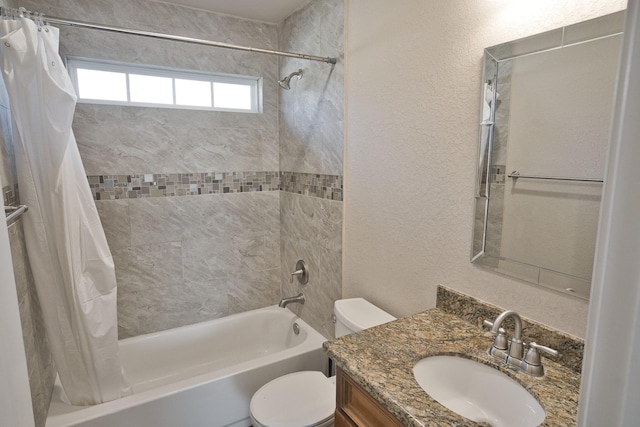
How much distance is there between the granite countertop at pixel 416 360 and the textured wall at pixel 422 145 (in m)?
0.16

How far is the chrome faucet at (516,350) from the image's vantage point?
3.32 ft

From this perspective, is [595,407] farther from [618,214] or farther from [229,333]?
[229,333]

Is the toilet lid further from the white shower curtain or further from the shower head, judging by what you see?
the shower head

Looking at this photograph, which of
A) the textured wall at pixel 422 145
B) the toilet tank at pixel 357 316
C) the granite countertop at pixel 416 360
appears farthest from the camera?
the toilet tank at pixel 357 316

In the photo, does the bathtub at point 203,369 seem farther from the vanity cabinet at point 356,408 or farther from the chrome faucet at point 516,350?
the chrome faucet at point 516,350

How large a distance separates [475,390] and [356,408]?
38cm

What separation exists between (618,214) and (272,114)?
2560 mm

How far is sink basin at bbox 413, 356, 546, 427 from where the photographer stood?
0.99 m

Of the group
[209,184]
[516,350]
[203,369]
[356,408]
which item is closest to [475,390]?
[516,350]

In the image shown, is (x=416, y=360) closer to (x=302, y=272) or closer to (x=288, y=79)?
(x=302, y=272)

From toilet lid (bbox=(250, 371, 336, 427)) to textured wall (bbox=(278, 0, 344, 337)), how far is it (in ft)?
1.81

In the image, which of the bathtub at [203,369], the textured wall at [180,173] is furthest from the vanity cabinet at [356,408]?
the textured wall at [180,173]

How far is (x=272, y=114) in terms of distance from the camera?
2693 mm

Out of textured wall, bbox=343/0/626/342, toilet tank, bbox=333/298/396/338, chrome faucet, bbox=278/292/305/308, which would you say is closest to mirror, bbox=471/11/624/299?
textured wall, bbox=343/0/626/342
